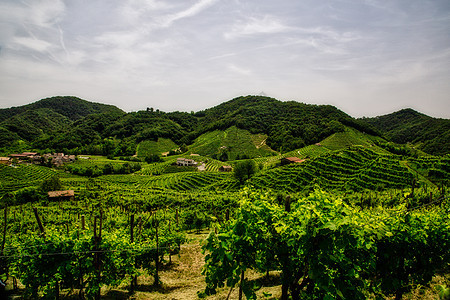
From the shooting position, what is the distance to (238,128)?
13425cm

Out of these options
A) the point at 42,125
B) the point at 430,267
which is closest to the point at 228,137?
the point at 430,267

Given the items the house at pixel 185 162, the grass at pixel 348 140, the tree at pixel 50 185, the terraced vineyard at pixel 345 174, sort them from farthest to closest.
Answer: the house at pixel 185 162 < the grass at pixel 348 140 < the tree at pixel 50 185 < the terraced vineyard at pixel 345 174

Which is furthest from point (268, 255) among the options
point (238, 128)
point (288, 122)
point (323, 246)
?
point (238, 128)

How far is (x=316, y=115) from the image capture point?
121 meters

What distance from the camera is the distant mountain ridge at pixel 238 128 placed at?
347 feet

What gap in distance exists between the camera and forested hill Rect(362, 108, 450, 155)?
97938 millimetres

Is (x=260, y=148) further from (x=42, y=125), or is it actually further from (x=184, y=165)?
(x=42, y=125)

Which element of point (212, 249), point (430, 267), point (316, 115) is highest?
point (316, 115)

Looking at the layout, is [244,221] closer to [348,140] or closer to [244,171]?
[244,171]

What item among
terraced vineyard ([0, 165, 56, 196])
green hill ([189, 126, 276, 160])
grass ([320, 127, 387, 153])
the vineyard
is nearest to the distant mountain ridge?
green hill ([189, 126, 276, 160])

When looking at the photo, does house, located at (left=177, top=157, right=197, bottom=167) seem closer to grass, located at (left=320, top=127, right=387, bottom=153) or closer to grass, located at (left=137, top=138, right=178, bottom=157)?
grass, located at (left=137, top=138, right=178, bottom=157)

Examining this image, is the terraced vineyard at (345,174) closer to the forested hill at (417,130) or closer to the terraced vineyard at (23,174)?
the terraced vineyard at (23,174)

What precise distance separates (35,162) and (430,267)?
11925 cm

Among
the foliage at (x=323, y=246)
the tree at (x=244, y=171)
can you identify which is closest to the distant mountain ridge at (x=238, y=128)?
the tree at (x=244, y=171)
